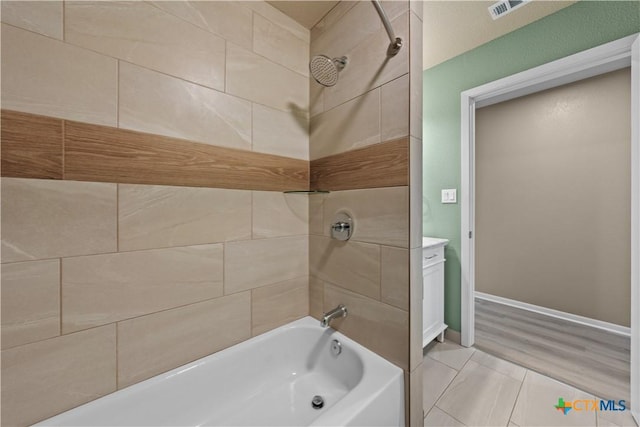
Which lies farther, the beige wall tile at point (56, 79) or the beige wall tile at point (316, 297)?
the beige wall tile at point (316, 297)

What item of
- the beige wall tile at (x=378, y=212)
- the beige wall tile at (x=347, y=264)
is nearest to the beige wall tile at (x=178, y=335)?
the beige wall tile at (x=347, y=264)

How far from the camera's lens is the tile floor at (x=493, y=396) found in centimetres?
125

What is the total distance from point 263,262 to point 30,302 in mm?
802

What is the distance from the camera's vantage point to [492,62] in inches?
71.9

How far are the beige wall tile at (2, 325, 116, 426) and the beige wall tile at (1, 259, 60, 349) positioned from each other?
0.04 metres

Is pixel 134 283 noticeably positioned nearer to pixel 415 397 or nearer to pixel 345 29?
pixel 415 397

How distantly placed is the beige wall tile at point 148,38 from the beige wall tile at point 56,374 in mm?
1013

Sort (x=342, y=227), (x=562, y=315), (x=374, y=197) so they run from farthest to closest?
(x=562, y=315) → (x=342, y=227) → (x=374, y=197)

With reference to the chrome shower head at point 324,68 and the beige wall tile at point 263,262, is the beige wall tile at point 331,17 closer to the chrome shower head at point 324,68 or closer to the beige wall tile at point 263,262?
the chrome shower head at point 324,68

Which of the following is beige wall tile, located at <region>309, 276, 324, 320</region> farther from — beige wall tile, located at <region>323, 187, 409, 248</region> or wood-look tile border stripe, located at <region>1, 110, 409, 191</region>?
wood-look tile border stripe, located at <region>1, 110, 409, 191</region>

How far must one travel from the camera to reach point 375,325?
1112mm

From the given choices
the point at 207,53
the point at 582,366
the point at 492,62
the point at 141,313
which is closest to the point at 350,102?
the point at 207,53

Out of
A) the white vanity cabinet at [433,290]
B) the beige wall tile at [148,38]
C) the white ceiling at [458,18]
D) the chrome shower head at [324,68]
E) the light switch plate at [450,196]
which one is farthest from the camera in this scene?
the light switch plate at [450,196]

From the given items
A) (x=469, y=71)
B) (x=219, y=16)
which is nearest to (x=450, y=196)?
(x=469, y=71)
